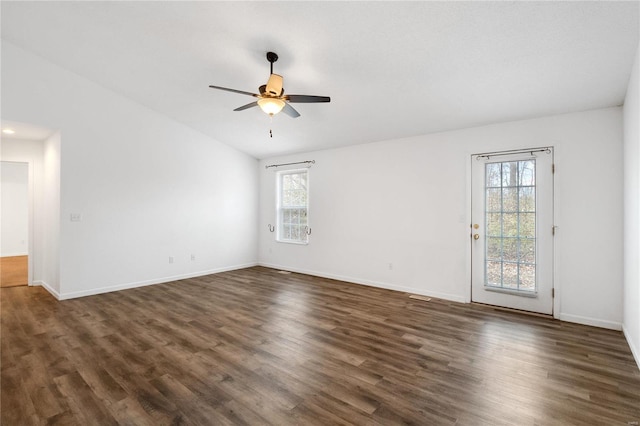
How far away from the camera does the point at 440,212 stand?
462 cm

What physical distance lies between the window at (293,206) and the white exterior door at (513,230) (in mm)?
3321

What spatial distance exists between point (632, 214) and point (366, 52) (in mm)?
3010

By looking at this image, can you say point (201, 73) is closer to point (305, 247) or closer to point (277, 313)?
point (277, 313)

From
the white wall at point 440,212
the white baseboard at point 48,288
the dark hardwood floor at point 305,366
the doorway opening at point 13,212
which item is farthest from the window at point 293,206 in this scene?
the doorway opening at point 13,212

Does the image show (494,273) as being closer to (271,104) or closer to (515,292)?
(515,292)

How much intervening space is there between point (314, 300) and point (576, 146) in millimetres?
3911

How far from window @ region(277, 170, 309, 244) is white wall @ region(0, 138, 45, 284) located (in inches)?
166

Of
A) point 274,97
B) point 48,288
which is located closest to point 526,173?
point 274,97

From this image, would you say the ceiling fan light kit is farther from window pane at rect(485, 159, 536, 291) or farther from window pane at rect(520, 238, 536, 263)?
window pane at rect(520, 238, 536, 263)

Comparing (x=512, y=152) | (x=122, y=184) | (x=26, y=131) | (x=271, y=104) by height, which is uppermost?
(x=26, y=131)

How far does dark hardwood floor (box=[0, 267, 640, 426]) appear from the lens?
196 centimetres

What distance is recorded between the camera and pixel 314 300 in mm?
4473

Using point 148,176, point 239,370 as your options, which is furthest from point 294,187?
point 239,370

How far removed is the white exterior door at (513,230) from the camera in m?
3.83
